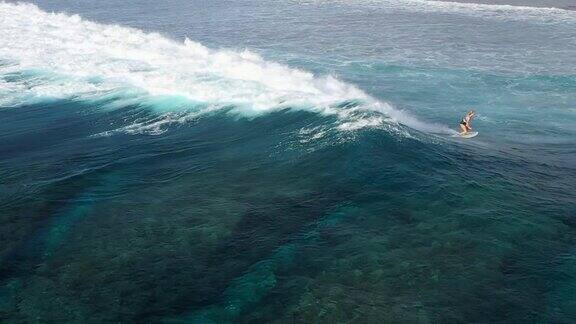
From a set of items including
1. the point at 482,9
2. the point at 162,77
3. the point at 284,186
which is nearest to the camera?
the point at 284,186

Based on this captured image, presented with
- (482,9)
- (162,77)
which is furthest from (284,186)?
(482,9)

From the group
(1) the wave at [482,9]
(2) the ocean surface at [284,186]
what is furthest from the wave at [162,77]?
(1) the wave at [482,9]

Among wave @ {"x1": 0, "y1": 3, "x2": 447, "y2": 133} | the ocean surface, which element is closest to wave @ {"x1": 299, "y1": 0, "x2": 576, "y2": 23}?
the ocean surface

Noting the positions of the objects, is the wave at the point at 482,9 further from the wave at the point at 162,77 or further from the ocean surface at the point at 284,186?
the wave at the point at 162,77

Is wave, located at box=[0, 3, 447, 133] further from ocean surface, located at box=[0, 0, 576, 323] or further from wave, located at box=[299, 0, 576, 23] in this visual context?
wave, located at box=[299, 0, 576, 23]

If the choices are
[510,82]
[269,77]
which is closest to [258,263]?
[269,77]

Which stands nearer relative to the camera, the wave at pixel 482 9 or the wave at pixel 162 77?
the wave at pixel 162 77

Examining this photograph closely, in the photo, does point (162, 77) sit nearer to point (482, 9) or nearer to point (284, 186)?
point (284, 186)
